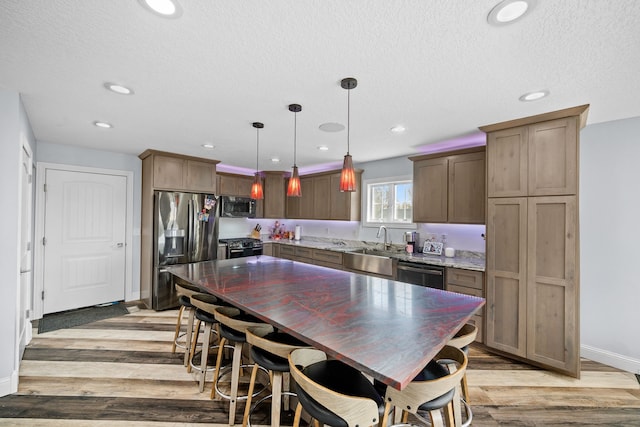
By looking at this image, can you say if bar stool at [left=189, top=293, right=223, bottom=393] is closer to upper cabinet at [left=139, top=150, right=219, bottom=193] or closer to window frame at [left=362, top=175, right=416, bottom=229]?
upper cabinet at [left=139, top=150, right=219, bottom=193]

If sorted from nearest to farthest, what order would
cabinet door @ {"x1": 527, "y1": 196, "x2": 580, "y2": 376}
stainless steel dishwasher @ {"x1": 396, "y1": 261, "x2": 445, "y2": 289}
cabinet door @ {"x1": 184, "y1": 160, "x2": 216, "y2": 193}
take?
1. cabinet door @ {"x1": 527, "y1": 196, "x2": 580, "y2": 376}
2. stainless steel dishwasher @ {"x1": 396, "y1": 261, "x2": 445, "y2": 289}
3. cabinet door @ {"x1": 184, "y1": 160, "x2": 216, "y2": 193}

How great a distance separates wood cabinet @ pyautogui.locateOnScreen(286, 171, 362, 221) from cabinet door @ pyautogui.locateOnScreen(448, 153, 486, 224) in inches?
67.6

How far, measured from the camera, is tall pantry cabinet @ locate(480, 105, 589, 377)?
248cm

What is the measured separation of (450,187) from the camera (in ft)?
11.8

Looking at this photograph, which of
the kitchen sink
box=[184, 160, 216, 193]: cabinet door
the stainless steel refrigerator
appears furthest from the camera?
box=[184, 160, 216, 193]: cabinet door

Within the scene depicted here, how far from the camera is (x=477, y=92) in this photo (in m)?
2.17

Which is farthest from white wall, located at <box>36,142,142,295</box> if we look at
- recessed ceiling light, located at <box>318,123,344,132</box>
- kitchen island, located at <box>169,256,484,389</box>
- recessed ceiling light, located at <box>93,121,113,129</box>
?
recessed ceiling light, located at <box>318,123,344,132</box>

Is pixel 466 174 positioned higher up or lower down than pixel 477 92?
lower down

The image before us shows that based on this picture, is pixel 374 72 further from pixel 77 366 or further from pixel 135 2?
pixel 77 366

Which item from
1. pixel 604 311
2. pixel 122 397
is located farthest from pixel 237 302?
pixel 604 311

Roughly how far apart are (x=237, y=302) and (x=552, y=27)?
232cm

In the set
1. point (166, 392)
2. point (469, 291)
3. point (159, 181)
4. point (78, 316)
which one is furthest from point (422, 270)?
point (78, 316)

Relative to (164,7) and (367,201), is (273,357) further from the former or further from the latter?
(367,201)

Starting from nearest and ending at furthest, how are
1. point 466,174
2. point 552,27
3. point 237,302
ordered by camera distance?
point 552,27, point 237,302, point 466,174
